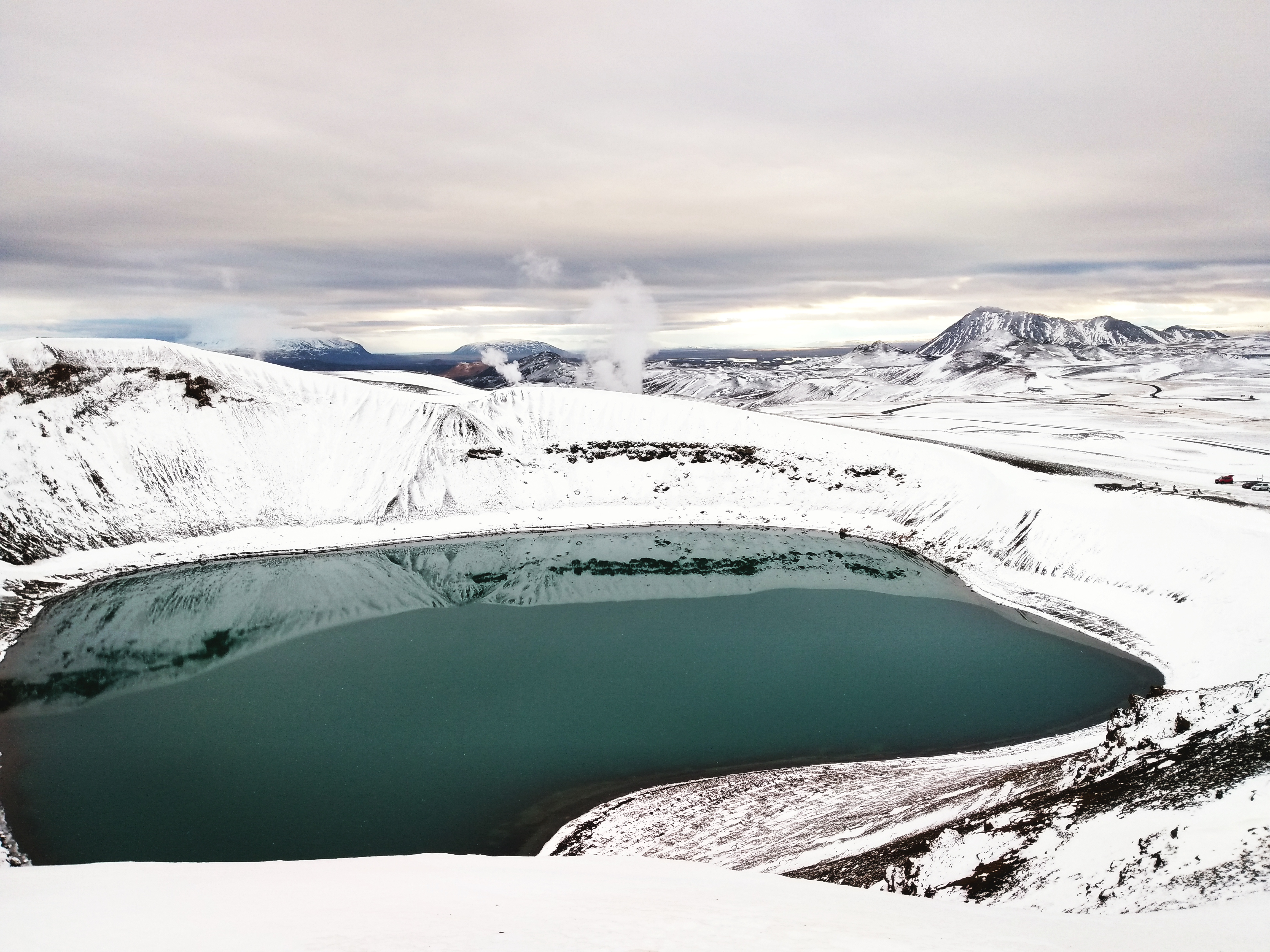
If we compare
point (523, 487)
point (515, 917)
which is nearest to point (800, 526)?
point (523, 487)

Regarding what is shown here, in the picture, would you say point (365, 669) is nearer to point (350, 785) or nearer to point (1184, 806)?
point (350, 785)

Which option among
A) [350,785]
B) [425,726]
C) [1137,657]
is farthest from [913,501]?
[350,785]

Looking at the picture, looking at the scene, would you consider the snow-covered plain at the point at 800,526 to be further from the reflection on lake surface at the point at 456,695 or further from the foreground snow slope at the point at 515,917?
the reflection on lake surface at the point at 456,695

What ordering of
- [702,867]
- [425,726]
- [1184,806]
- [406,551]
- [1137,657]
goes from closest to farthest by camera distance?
1. [1184,806]
2. [702,867]
3. [425,726]
4. [1137,657]
5. [406,551]

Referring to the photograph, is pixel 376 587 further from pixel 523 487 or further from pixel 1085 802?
pixel 1085 802

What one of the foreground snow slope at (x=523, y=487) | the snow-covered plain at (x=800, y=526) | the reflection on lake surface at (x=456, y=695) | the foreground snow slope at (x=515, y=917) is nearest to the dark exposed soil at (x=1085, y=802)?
the snow-covered plain at (x=800, y=526)

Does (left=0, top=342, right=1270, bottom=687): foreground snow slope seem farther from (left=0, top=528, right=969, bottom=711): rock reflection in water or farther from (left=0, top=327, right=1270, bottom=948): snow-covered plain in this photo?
(left=0, top=528, right=969, bottom=711): rock reflection in water
